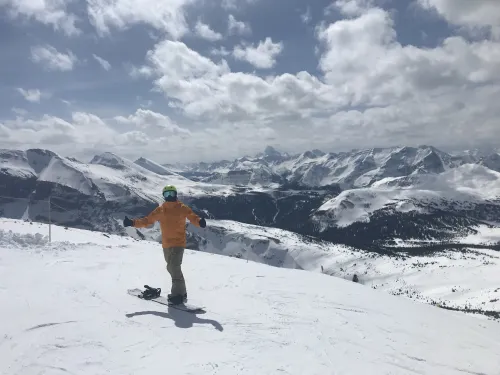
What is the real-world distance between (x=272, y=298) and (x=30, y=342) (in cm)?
808

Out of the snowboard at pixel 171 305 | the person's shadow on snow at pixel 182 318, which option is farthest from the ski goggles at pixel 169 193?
the person's shadow on snow at pixel 182 318

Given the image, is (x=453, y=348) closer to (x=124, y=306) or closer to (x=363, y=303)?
(x=363, y=303)

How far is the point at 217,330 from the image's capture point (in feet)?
33.8

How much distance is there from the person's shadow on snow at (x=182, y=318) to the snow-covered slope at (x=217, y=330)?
0.10ft

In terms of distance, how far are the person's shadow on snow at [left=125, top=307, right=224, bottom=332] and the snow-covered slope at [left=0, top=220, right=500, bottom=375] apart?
0.03m

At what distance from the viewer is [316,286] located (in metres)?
17.5

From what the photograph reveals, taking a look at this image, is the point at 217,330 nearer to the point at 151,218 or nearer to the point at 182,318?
the point at 182,318

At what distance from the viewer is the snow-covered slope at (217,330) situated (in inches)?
326

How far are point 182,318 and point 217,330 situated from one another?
54.1 inches

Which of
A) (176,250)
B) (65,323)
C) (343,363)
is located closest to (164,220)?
(176,250)

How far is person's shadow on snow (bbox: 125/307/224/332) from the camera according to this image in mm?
10578

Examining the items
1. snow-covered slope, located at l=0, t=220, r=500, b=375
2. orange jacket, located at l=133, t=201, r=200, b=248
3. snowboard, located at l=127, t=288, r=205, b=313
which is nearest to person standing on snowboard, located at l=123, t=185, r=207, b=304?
orange jacket, located at l=133, t=201, r=200, b=248

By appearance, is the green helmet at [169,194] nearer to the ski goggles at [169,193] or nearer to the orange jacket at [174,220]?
the ski goggles at [169,193]

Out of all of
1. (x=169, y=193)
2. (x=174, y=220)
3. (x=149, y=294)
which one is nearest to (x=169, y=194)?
(x=169, y=193)
